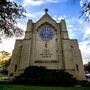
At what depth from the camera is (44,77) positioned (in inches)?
1267

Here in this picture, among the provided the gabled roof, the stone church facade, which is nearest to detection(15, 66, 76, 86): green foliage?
the stone church facade

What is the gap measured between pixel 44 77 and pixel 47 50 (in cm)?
1032

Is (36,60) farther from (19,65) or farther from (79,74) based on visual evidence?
(79,74)

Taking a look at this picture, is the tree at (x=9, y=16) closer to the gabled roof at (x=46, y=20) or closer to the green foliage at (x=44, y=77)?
the green foliage at (x=44, y=77)

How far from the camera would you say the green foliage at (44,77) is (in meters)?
30.7

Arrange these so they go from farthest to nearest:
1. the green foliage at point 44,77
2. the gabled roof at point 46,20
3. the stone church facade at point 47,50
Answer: the gabled roof at point 46,20 < the stone church facade at point 47,50 < the green foliage at point 44,77

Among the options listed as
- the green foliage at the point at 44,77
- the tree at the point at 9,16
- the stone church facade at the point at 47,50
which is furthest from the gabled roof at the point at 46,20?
the tree at the point at 9,16

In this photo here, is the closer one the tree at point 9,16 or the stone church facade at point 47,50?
the tree at point 9,16

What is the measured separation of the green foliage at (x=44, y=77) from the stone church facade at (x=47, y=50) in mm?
2975

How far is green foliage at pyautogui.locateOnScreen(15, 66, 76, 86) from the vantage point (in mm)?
30675

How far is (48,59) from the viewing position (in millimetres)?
40594

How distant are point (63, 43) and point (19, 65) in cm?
1050

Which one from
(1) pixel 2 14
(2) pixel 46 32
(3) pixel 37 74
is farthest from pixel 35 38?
(1) pixel 2 14

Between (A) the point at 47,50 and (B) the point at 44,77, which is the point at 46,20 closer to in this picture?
(A) the point at 47,50
